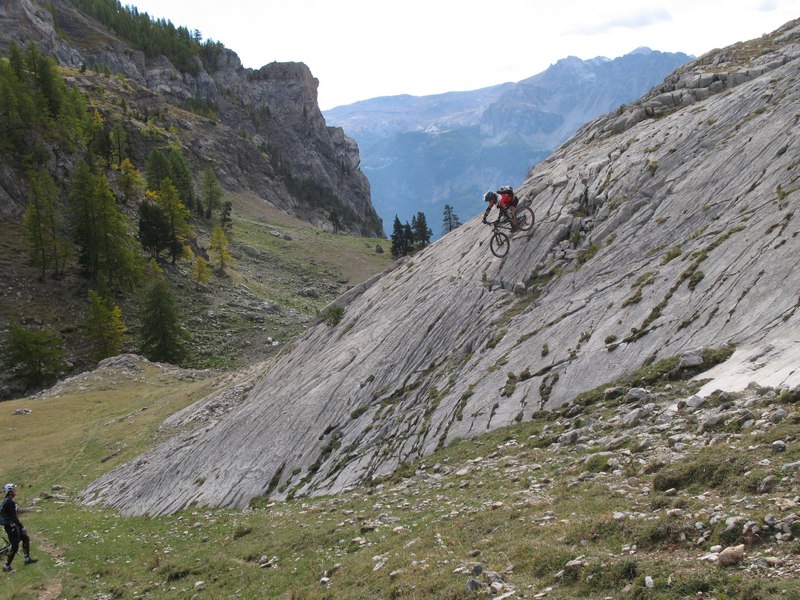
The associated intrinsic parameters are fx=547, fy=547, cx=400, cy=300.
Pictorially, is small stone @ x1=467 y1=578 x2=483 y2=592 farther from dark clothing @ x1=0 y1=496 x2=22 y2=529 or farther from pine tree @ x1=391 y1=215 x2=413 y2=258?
pine tree @ x1=391 y1=215 x2=413 y2=258

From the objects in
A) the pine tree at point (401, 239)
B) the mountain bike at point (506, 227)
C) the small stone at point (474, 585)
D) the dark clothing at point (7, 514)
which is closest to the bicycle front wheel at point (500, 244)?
the mountain bike at point (506, 227)

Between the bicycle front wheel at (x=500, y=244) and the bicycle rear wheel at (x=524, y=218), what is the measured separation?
1.13m

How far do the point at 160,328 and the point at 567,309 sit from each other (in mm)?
67614

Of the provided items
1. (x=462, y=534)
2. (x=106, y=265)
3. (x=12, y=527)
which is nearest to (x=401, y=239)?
(x=106, y=265)

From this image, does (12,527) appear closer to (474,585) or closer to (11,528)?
(11,528)

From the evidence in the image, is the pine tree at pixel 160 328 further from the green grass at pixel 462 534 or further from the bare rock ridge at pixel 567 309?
the green grass at pixel 462 534

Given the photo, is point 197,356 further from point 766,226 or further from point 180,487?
point 766,226

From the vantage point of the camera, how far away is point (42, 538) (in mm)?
28750

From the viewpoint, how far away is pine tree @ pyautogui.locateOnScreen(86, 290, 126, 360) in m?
76.7

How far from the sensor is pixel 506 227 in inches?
1331

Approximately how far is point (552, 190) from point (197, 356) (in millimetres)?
63873

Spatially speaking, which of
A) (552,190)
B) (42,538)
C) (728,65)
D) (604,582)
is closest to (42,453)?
(42,538)

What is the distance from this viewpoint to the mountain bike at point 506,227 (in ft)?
109

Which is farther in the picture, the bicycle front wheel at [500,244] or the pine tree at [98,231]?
the pine tree at [98,231]
